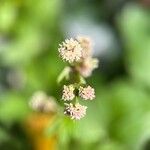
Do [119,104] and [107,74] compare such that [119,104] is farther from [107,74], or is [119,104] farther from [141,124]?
[107,74]

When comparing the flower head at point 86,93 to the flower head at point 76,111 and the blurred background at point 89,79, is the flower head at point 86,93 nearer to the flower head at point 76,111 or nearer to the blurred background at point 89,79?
the flower head at point 76,111

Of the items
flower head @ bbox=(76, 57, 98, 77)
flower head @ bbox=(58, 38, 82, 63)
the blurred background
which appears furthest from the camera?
the blurred background

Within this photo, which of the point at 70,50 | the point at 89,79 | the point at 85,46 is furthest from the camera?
the point at 89,79

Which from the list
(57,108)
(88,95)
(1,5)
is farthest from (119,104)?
(88,95)

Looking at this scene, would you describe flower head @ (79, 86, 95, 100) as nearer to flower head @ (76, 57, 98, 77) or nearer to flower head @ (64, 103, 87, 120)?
flower head @ (64, 103, 87, 120)

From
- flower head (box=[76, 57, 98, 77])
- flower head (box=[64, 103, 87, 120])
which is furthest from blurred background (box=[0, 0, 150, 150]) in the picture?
flower head (box=[64, 103, 87, 120])

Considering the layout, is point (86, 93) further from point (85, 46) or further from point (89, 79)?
point (89, 79)

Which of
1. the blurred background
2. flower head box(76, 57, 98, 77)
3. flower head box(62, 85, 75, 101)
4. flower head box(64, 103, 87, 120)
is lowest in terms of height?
flower head box(64, 103, 87, 120)

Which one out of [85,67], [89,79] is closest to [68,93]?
[85,67]
